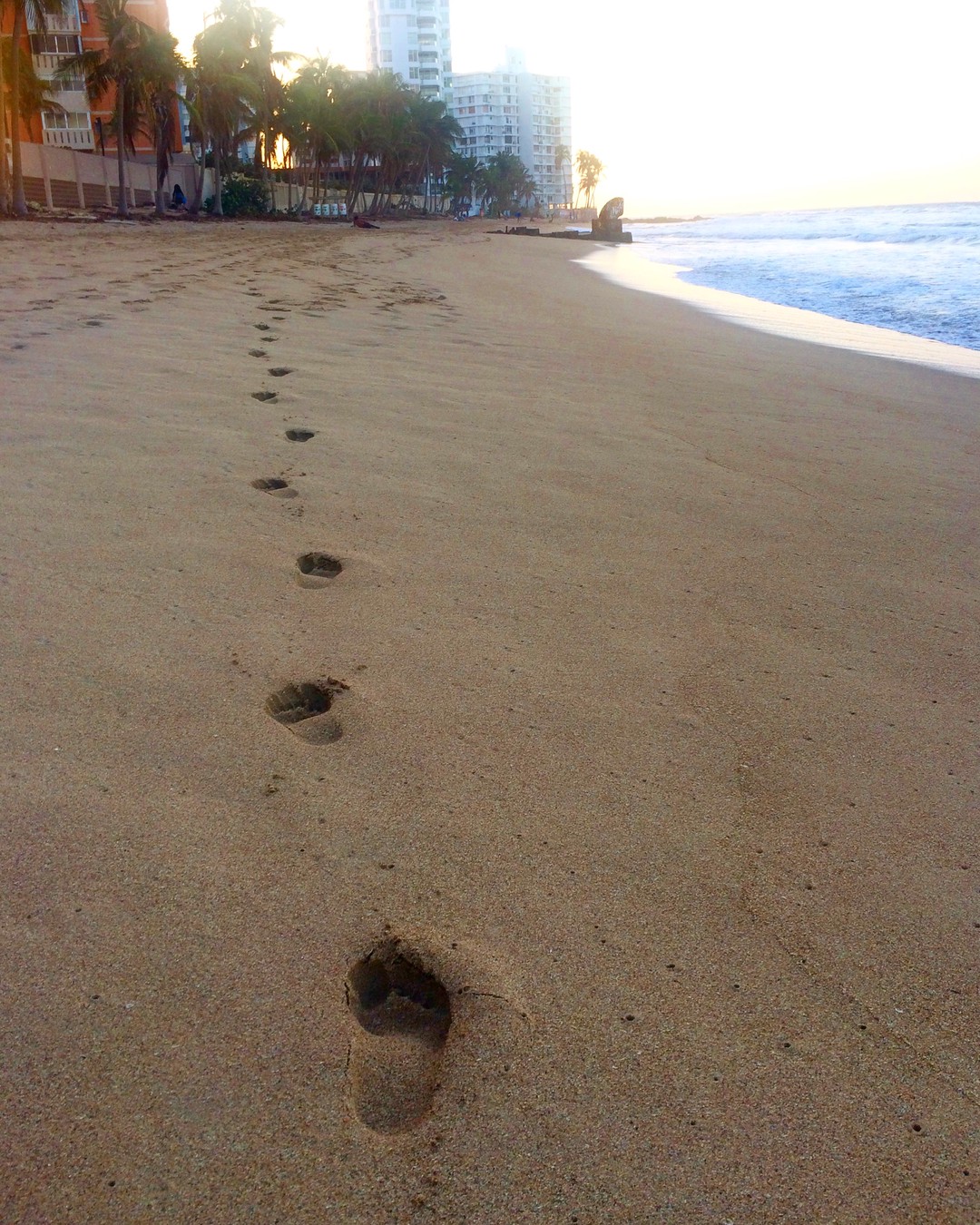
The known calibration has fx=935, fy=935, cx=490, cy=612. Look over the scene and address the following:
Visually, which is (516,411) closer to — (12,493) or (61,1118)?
(12,493)

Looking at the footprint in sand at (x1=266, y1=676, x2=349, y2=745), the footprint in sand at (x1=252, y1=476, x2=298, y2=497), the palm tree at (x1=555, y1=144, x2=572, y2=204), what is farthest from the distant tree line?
the palm tree at (x1=555, y1=144, x2=572, y2=204)

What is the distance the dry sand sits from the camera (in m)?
1.01

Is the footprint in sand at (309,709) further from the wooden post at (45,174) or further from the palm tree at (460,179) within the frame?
the palm tree at (460,179)

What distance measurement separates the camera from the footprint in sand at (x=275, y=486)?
2.81 meters

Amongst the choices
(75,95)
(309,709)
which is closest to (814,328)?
(309,709)

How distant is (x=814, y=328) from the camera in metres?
7.86

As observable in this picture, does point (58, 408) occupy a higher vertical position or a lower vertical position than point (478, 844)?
higher

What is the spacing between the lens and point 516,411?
390 cm

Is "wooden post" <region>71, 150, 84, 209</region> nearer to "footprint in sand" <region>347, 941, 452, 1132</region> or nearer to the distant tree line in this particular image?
the distant tree line

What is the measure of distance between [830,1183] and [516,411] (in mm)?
3254

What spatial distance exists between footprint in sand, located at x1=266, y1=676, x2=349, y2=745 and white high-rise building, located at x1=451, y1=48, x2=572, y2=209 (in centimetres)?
10968

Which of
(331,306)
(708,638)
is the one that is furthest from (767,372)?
(708,638)

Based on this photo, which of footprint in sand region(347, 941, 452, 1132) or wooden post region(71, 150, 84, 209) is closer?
footprint in sand region(347, 941, 452, 1132)

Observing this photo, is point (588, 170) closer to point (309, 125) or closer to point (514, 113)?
point (514, 113)
